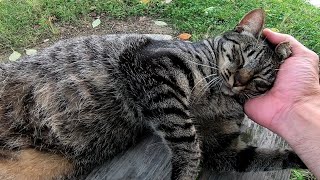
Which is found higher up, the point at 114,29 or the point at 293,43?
the point at 293,43

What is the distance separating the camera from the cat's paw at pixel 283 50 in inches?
101

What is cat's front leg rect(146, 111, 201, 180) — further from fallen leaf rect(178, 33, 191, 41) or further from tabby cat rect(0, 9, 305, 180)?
fallen leaf rect(178, 33, 191, 41)

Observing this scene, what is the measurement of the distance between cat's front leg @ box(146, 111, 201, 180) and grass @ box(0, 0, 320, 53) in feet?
7.77

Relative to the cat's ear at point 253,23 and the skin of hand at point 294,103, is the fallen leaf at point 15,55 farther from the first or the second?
the skin of hand at point 294,103

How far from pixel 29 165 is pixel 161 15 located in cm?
320

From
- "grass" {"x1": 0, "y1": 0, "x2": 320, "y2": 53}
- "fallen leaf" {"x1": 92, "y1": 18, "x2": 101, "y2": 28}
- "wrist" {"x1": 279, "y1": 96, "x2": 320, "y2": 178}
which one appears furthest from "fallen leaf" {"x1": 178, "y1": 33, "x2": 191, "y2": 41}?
"wrist" {"x1": 279, "y1": 96, "x2": 320, "y2": 178}

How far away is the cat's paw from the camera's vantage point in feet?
8.39

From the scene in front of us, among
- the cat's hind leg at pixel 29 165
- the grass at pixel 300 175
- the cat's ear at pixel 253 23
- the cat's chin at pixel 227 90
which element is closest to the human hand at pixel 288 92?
the cat's chin at pixel 227 90

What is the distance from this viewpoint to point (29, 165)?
2367 mm

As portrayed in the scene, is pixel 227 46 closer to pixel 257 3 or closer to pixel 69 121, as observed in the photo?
pixel 69 121

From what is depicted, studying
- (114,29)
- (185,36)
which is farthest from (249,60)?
(114,29)

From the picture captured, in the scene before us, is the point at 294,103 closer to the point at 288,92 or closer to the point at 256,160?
the point at 288,92

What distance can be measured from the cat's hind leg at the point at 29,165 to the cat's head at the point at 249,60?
114 cm

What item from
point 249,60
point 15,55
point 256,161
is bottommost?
point 15,55
